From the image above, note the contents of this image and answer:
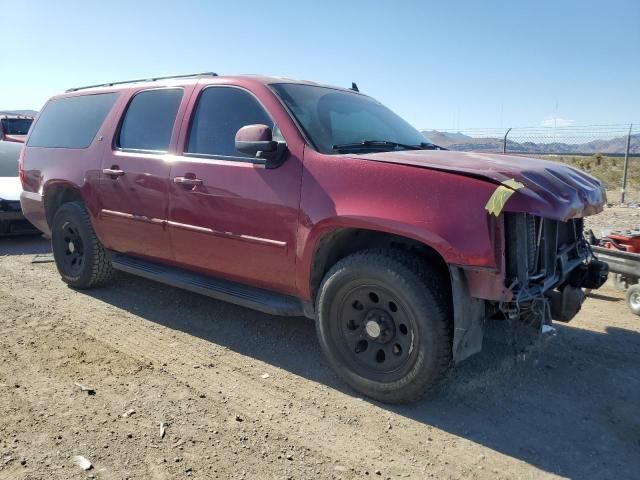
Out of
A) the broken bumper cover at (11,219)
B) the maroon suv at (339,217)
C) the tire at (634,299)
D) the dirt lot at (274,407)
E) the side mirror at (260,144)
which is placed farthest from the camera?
the broken bumper cover at (11,219)

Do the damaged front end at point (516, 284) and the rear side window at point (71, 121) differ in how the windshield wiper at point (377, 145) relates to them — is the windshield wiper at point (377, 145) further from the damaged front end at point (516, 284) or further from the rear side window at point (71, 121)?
the rear side window at point (71, 121)

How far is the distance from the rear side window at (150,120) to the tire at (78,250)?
0.92 meters

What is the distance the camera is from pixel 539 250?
10.5ft

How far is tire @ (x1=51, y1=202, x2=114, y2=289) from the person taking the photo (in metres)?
5.06

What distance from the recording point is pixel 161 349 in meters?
3.94

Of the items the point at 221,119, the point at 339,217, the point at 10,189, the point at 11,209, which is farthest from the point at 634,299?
the point at 10,189

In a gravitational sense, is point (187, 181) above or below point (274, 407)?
above

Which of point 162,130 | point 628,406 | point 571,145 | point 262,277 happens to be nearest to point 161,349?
point 262,277

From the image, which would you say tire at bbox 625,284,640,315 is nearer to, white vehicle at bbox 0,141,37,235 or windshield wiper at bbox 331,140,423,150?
windshield wiper at bbox 331,140,423,150

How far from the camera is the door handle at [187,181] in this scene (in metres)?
3.90

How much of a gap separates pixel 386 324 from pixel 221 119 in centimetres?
199

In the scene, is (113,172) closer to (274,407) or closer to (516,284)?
(274,407)

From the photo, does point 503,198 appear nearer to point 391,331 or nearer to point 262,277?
point 391,331

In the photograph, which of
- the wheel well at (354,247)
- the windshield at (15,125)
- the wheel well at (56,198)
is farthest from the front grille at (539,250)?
the windshield at (15,125)
